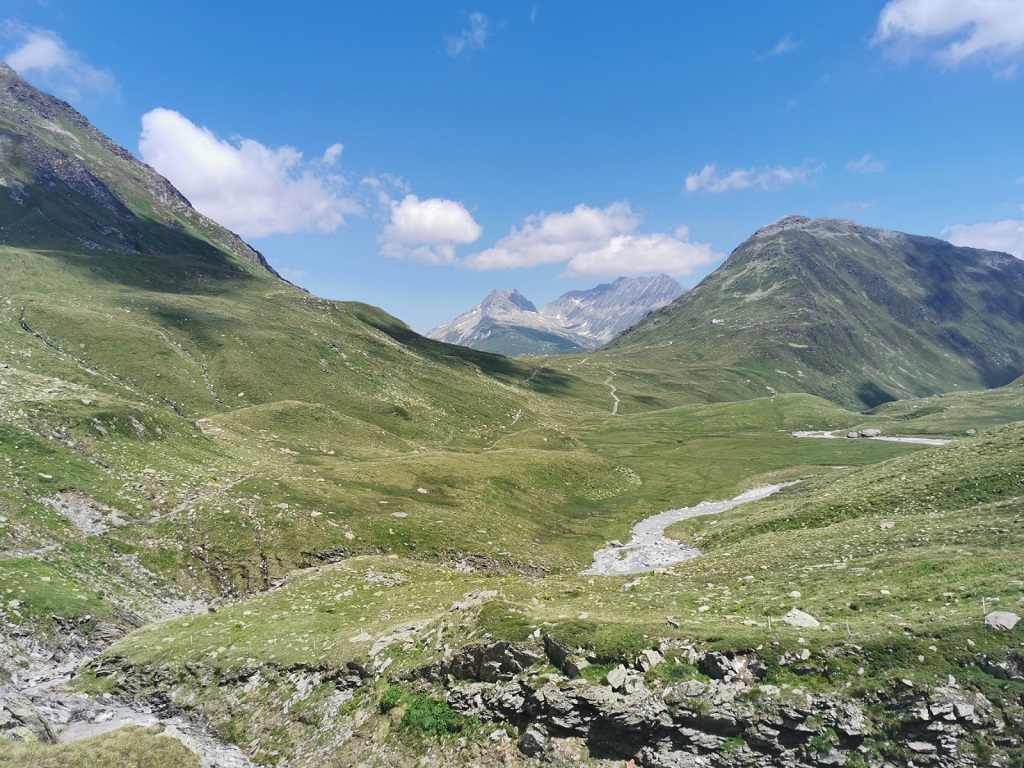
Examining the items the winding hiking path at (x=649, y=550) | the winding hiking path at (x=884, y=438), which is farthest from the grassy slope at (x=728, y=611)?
the winding hiking path at (x=884, y=438)

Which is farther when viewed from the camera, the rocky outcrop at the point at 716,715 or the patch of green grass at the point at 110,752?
the patch of green grass at the point at 110,752

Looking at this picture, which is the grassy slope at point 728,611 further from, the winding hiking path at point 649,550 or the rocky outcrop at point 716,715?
the winding hiking path at point 649,550

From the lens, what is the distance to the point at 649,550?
61.8 m

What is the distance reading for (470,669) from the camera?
21.5m

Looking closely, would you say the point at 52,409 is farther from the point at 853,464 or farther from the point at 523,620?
the point at 853,464

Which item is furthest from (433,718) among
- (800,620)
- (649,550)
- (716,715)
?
(649,550)

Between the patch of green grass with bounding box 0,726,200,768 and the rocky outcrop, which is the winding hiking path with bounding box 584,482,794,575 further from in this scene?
the patch of green grass with bounding box 0,726,200,768

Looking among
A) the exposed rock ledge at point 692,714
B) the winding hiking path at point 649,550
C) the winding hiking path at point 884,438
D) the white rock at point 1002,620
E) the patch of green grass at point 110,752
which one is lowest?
the winding hiking path at point 649,550

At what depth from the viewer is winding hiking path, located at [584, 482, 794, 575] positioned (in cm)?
5566

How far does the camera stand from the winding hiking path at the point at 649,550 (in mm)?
55656

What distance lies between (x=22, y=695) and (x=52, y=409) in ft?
130

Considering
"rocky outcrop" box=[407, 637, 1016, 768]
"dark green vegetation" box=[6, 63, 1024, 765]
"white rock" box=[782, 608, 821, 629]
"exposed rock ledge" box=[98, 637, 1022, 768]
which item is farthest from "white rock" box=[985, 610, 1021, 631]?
"white rock" box=[782, 608, 821, 629]

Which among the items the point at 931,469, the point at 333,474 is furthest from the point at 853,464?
the point at 333,474

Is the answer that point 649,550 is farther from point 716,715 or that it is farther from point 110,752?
point 110,752
